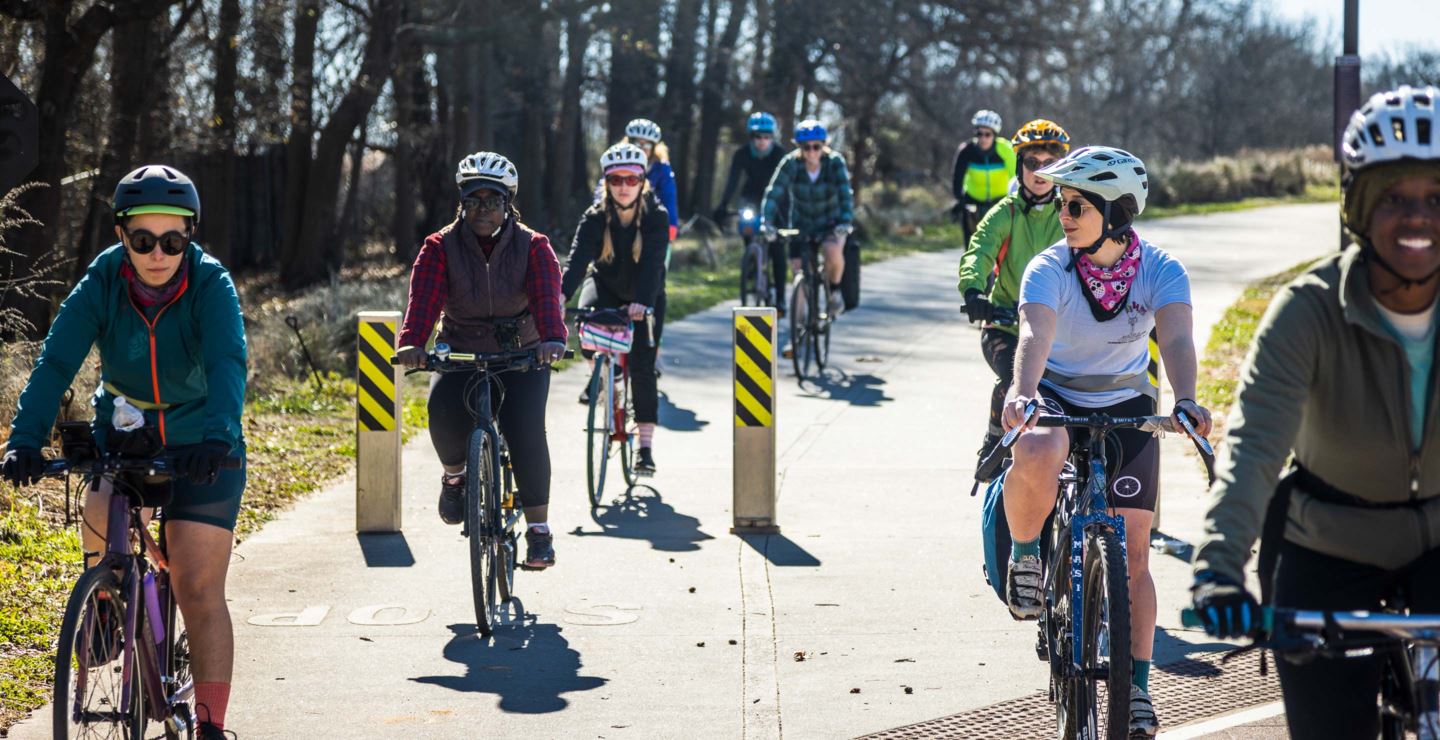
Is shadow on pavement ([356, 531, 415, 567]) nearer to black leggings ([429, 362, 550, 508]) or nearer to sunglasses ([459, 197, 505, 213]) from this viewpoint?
black leggings ([429, 362, 550, 508])

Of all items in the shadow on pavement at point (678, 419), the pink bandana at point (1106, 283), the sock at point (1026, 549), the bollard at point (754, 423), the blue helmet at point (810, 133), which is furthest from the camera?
the blue helmet at point (810, 133)

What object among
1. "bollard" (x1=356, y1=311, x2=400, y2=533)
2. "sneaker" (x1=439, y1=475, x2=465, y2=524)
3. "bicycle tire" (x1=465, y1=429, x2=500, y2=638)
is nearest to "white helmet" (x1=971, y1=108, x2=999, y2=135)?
"bollard" (x1=356, y1=311, x2=400, y2=533)

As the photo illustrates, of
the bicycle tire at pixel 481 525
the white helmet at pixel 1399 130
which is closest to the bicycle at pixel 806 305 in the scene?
the bicycle tire at pixel 481 525

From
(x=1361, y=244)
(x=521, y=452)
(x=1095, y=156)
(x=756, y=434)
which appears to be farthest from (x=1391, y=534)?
(x=756, y=434)

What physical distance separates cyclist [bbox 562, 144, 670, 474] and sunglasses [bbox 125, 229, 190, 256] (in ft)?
16.1

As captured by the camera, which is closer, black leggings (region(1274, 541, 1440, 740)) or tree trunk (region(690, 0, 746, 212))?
black leggings (region(1274, 541, 1440, 740))

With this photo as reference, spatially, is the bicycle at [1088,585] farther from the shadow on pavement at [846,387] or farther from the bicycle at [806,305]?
the bicycle at [806,305]

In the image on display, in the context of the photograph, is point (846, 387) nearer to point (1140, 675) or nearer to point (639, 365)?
point (639, 365)

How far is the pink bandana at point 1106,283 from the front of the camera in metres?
5.39

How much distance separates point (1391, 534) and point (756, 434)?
5.81 meters

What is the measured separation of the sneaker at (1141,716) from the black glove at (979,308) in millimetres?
2138

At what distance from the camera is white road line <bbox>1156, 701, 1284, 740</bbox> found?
5.70 m

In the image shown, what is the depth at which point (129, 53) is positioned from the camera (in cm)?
1852

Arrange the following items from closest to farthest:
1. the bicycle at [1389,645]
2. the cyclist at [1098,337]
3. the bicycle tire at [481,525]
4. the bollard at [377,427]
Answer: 1. the bicycle at [1389,645]
2. the cyclist at [1098,337]
3. the bicycle tire at [481,525]
4. the bollard at [377,427]
